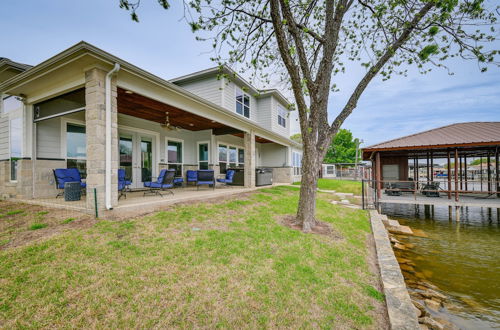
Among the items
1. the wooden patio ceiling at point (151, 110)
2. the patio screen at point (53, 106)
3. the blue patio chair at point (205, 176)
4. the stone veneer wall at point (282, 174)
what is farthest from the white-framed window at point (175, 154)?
the stone veneer wall at point (282, 174)

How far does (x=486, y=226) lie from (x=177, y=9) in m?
12.6

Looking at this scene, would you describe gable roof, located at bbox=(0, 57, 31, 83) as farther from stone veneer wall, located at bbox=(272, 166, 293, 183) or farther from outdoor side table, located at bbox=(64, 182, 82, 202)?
stone veneer wall, located at bbox=(272, 166, 293, 183)

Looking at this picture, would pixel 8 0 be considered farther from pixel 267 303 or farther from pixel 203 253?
pixel 267 303

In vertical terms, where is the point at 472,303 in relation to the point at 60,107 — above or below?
below

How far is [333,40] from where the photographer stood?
4609mm

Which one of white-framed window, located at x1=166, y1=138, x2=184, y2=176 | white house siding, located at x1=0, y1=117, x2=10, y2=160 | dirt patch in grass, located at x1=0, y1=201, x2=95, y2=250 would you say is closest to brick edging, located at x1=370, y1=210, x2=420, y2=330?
dirt patch in grass, located at x1=0, y1=201, x2=95, y2=250

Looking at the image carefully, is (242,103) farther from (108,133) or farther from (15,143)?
(15,143)

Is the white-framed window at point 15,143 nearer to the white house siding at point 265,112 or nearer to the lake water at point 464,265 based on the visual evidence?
the lake water at point 464,265

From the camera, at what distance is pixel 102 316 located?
1913 millimetres

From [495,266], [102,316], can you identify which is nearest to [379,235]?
[495,266]

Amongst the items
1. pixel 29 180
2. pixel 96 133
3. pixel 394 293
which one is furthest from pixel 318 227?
pixel 29 180

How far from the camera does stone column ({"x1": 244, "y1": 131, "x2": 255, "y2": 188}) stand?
1012 cm

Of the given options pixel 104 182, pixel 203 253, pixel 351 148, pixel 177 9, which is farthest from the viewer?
pixel 351 148

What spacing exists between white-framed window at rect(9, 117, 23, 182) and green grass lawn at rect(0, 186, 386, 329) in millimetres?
4972
